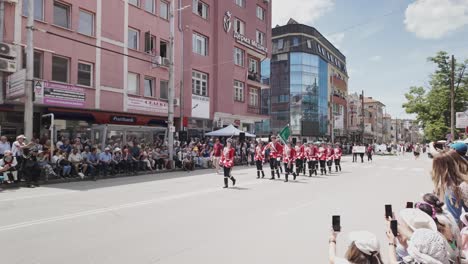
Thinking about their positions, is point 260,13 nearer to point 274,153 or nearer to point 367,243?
point 274,153

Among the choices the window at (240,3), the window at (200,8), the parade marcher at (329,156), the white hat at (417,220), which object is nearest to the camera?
the white hat at (417,220)

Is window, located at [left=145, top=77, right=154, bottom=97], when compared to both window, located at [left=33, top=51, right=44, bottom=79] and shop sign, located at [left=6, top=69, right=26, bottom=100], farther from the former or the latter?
shop sign, located at [left=6, top=69, right=26, bottom=100]

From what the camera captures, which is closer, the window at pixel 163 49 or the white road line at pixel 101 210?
the white road line at pixel 101 210

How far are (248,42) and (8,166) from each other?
87.4ft

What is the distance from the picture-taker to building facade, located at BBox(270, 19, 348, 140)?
193 feet

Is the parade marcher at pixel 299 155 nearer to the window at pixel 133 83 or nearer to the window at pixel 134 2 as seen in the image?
the window at pixel 133 83

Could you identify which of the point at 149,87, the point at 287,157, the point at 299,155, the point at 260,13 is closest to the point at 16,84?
the point at 149,87

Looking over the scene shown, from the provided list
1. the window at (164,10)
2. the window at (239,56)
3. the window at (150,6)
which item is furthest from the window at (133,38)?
the window at (239,56)

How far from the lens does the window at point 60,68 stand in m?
19.8

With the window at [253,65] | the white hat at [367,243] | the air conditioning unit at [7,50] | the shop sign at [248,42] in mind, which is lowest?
the white hat at [367,243]

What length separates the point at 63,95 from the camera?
768 inches

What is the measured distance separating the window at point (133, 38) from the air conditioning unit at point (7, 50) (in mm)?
8361

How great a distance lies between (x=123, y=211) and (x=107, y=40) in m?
16.5

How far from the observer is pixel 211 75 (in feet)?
104
